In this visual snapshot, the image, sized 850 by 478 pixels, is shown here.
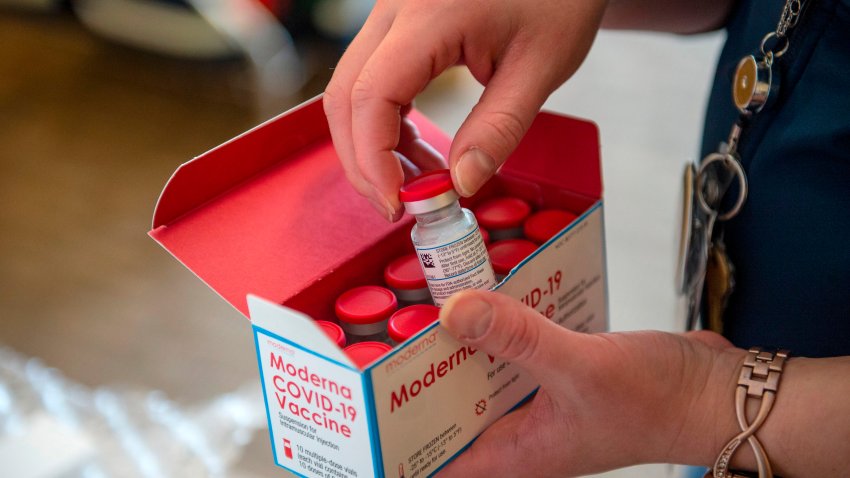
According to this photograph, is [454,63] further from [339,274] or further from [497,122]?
[339,274]

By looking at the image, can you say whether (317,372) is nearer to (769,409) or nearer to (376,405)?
(376,405)

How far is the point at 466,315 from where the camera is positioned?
65 cm

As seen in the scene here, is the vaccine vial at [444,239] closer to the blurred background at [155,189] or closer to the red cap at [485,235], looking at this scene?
the red cap at [485,235]

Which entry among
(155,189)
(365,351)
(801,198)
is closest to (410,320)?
(365,351)

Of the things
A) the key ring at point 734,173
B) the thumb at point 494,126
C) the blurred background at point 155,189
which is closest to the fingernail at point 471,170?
the thumb at point 494,126

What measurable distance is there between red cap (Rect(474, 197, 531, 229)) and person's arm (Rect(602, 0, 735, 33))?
269 millimetres

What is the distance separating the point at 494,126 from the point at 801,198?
0.93 ft

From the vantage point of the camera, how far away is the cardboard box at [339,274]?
2.26 feet

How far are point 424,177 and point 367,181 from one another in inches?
2.4

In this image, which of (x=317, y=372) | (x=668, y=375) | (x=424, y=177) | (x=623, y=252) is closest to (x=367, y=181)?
(x=424, y=177)

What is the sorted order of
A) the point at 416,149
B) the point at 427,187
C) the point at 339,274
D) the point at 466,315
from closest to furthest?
the point at 466,315
the point at 427,187
the point at 339,274
the point at 416,149

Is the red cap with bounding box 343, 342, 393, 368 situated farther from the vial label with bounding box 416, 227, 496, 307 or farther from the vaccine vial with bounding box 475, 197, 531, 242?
the vaccine vial with bounding box 475, 197, 531, 242

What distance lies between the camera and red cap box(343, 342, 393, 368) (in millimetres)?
762

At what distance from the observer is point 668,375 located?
750mm
